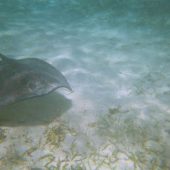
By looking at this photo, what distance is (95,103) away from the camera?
5.04 metres

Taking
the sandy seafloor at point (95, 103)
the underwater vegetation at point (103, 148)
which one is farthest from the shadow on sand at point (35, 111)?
the underwater vegetation at point (103, 148)

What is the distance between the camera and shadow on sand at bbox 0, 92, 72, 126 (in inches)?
173

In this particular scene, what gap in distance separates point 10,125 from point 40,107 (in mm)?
731

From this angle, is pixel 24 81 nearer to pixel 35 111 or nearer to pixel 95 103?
pixel 35 111

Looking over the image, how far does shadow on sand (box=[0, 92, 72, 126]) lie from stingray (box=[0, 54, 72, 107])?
2.14ft

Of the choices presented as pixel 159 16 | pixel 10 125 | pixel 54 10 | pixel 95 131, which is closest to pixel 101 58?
pixel 95 131

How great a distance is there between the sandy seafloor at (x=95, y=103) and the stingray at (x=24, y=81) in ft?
2.61

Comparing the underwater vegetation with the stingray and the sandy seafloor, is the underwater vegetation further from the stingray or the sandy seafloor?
the stingray

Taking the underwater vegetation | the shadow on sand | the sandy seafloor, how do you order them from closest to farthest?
1. the underwater vegetation
2. the sandy seafloor
3. the shadow on sand

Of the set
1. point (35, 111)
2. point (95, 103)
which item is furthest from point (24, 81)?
point (95, 103)

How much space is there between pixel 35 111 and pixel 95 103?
1301 millimetres

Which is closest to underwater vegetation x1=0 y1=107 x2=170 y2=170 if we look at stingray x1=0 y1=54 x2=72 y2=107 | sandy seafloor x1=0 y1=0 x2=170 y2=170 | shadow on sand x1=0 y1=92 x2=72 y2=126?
sandy seafloor x1=0 y1=0 x2=170 y2=170

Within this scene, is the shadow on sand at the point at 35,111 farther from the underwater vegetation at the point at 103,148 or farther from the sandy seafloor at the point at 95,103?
the underwater vegetation at the point at 103,148

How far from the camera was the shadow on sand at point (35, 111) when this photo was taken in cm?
440
